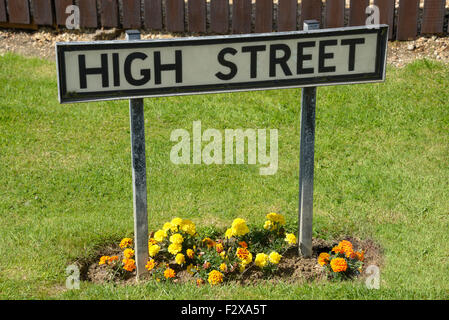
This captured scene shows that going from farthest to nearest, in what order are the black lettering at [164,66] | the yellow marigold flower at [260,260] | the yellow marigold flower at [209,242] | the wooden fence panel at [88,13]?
1. the wooden fence panel at [88,13]
2. the yellow marigold flower at [209,242]
3. the yellow marigold flower at [260,260]
4. the black lettering at [164,66]

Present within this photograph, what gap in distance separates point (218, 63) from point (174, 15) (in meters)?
4.01

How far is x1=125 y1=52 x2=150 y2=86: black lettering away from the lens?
4.12 m

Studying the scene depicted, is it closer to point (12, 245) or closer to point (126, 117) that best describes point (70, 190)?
point (12, 245)

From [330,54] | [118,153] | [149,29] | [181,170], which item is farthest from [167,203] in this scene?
[149,29]

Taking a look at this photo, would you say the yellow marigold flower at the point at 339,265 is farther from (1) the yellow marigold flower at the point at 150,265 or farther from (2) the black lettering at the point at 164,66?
(2) the black lettering at the point at 164,66

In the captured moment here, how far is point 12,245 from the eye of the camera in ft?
16.6

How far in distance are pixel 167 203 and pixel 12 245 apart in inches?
49.2

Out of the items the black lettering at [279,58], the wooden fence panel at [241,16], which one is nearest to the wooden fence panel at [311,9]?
the wooden fence panel at [241,16]

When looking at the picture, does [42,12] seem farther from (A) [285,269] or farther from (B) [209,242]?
(A) [285,269]

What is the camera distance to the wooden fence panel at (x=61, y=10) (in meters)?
8.45

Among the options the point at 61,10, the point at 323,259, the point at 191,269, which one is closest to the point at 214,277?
the point at 191,269

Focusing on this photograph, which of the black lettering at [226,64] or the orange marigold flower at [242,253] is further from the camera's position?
the orange marigold flower at [242,253]

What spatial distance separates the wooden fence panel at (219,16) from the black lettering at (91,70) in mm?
4063

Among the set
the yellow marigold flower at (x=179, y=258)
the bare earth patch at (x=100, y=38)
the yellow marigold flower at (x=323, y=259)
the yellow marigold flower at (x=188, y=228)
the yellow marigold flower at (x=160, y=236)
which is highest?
the bare earth patch at (x=100, y=38)
